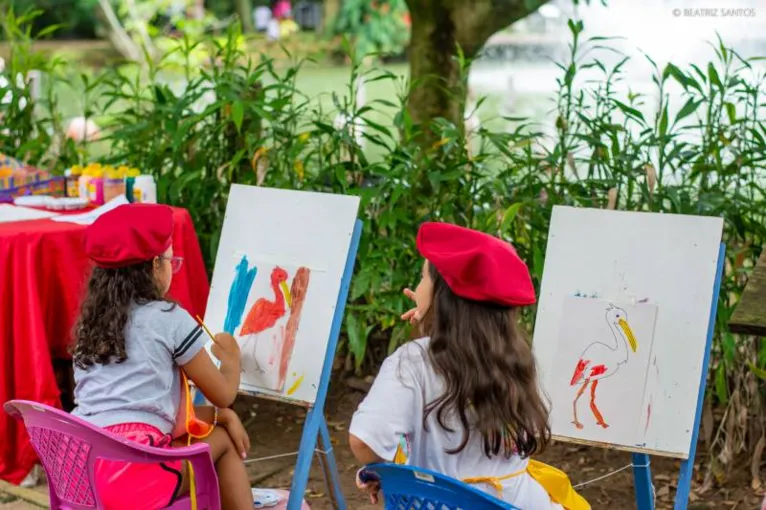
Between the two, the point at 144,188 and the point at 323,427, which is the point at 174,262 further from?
the point at 144,188

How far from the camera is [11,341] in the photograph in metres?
3.24

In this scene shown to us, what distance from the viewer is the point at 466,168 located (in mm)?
3691

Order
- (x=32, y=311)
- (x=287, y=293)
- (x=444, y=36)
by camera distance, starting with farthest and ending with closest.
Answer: (x=444, y=36) → (x=32, y=311) → (x=287, y=293)

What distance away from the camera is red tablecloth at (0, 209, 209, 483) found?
317cm

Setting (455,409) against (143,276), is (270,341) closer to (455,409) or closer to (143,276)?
(143,276)

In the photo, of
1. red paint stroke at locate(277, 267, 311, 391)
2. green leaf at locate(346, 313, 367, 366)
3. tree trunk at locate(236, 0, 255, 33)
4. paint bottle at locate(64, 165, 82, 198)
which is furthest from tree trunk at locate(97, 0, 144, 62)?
red paint stroke at locate(277, 267, 311, 391)

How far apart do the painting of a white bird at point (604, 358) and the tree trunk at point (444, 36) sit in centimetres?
227

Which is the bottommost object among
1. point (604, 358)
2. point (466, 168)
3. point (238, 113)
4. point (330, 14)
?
point (604, 358)

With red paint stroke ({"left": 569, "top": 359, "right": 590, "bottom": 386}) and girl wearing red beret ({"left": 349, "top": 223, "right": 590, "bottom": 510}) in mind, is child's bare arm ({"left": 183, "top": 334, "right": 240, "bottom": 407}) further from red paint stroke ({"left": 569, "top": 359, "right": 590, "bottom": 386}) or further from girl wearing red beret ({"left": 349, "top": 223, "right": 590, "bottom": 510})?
red paint stroke ({"left": 569, "top": 359, "right": 590, "bottom": 386})

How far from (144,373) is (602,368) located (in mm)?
1140

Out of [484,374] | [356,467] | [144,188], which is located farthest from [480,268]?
[144,188]

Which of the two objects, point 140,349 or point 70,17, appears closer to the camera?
point 140,349

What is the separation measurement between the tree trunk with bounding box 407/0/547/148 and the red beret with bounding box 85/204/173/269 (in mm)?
2423

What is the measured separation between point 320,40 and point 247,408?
14.3 metres
